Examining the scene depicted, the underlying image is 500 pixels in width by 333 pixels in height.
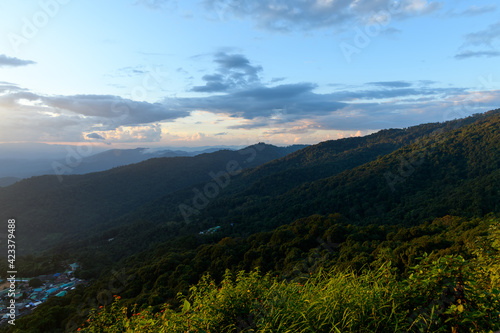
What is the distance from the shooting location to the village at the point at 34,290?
123ft

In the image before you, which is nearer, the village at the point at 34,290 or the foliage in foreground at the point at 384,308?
the foliage in foreground at the point at 384,308

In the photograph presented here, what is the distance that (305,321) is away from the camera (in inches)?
116

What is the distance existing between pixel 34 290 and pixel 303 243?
49240 mm

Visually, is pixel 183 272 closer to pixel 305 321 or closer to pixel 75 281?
pixel 305 321

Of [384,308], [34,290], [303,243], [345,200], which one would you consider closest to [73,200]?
[34,290]

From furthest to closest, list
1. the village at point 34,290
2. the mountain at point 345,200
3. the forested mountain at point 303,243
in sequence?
the mountain at point 345,200, the village at point 34,290, the forested mountain at point 303,243

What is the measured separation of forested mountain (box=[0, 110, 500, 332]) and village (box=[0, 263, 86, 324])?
A: 350 centimetres

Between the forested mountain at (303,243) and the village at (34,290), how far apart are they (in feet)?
11.5

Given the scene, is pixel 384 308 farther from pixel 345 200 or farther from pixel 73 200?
pixel 73 200

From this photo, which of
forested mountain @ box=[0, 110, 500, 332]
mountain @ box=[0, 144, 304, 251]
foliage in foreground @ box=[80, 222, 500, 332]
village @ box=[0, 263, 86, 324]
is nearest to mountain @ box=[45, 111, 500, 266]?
forested mountain @ box=[0, 110, 500, 332]

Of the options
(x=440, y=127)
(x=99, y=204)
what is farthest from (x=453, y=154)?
(x=99, y=204)

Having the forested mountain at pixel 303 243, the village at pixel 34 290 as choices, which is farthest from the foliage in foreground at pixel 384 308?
the village at pixel 34 290

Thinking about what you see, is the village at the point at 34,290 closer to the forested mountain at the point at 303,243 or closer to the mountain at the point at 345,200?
the forested mountain at the point at 303,243

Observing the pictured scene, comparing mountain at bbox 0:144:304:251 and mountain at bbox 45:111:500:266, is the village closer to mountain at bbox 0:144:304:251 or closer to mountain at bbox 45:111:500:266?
mountain at bbox 45:111:500:266
